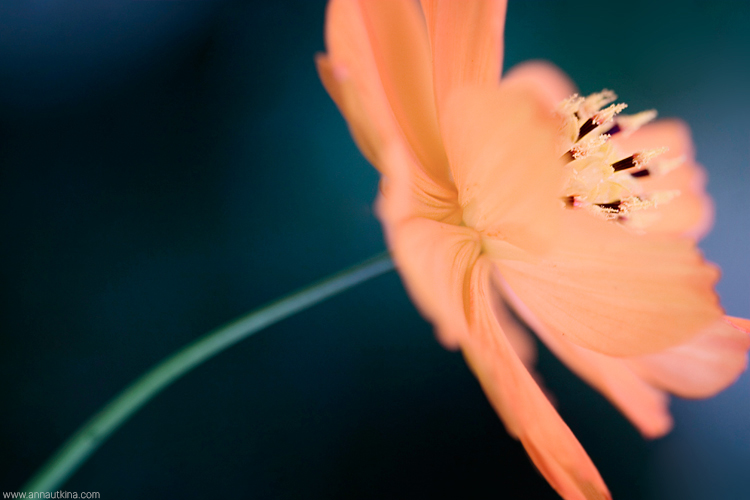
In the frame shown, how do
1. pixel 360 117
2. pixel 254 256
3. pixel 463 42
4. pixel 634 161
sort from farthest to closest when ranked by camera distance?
pixel 254 256 → pixel 634 161 → pixel 463 42 → pixel 360 117

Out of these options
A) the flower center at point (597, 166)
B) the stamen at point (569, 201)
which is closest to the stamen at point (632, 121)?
the flower center at point (597, 166)

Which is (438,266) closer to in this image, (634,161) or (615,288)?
(615,288)

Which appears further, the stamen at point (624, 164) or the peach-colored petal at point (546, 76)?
the peach-colored petal at point (546, 76)

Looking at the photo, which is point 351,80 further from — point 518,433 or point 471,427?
point 471,427

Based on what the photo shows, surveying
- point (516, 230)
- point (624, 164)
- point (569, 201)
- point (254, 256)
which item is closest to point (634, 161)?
point (624, 164)

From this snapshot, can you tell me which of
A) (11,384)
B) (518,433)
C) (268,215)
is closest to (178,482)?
(11,384)

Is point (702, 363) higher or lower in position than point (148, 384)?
lower

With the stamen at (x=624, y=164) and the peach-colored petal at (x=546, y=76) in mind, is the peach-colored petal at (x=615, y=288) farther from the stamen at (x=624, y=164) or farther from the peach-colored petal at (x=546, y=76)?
the peach-colored petal at (x=546, y=76)
